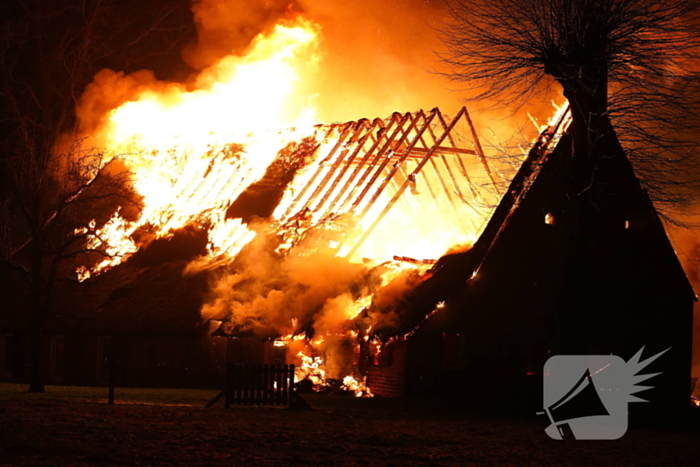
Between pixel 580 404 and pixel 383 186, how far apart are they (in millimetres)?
8731

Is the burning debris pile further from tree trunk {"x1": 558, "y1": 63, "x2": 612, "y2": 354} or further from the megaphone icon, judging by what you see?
the megaphone icon

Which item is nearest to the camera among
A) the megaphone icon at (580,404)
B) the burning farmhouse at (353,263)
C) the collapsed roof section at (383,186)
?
the megaphone icon at (580,404)

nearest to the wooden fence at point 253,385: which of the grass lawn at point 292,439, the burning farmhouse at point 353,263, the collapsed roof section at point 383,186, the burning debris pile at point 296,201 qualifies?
the grass lawn at point 292,439

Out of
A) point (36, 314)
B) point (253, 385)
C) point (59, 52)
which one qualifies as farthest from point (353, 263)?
point (59, 52)

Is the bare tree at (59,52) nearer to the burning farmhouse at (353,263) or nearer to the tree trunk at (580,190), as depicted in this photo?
the burning farmhouse at (353,263)

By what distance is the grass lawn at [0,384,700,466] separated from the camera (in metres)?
12.7

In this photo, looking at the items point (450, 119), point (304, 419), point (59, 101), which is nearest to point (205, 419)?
point (304, 419)

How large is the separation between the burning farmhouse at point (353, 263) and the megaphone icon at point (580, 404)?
610 millimetres

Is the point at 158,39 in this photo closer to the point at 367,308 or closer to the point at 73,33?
the point at 73,33

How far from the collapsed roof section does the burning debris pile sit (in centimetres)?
5

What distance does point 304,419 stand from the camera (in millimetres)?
17703

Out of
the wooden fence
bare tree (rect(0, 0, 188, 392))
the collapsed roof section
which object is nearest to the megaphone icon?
the wooden fence

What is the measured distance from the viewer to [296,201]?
94.3 ft

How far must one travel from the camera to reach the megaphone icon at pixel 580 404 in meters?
19.9
